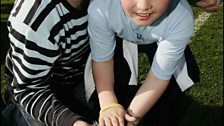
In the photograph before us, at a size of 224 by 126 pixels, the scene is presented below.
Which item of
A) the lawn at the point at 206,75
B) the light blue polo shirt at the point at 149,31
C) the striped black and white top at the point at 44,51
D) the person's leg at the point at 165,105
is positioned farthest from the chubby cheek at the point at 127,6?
the lawn at the point at 206,75

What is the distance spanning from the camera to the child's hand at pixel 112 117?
2072 mm

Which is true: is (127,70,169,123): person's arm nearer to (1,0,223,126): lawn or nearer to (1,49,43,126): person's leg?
(1,49,43,126): person's leg

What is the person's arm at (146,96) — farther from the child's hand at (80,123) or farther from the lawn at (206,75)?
the lawn at (206,75)

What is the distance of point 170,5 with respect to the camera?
219 centimetres

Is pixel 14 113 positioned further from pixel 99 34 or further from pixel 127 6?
pixel 127 6

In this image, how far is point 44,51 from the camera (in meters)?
2.17

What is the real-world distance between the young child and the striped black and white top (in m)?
0.08

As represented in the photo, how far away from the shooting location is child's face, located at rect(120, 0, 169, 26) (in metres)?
2.00

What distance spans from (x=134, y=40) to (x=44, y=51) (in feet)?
1.31

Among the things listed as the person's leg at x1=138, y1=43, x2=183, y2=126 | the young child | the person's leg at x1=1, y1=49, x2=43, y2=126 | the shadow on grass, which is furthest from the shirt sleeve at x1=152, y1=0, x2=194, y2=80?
the shadow on grass

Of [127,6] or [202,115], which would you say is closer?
[127,6]

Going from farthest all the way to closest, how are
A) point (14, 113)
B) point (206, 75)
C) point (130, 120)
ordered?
point (206, 75) → point (14, 113) → point (130, 120)

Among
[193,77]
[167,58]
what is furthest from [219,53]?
[167,58]

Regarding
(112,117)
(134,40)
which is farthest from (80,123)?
(134,40)
